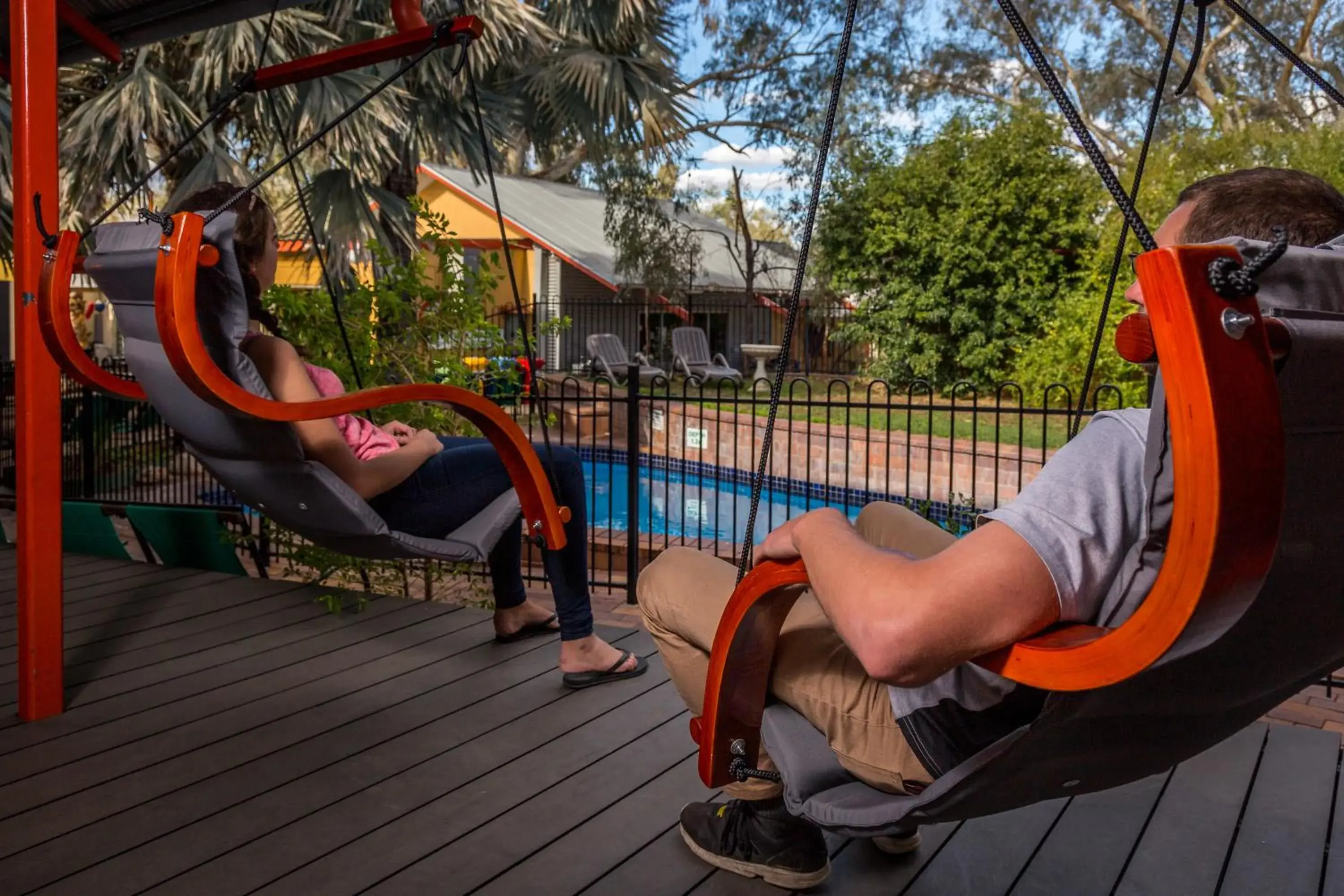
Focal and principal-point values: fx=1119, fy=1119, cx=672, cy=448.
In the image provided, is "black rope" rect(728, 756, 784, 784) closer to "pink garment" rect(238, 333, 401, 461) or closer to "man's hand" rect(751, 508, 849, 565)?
"man's hand" rect(751, 508, 849, 565)

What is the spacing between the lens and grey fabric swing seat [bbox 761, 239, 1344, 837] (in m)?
0.88

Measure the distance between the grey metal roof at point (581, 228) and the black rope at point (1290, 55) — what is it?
55.5 feet

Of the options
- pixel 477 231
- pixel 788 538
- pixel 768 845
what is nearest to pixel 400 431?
pixel 768 845

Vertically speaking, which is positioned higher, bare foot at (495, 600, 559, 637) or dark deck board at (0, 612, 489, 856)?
bare foot at (495, 600, 559, 637)

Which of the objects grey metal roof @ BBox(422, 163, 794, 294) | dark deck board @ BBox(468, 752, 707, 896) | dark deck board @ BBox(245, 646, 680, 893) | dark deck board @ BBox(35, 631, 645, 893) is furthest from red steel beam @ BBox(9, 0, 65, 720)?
grey metal roof @ BBox(422, 163, 794, 294)

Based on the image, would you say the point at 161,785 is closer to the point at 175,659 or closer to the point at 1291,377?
the point at 175,659

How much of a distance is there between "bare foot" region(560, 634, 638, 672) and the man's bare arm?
1.60 m

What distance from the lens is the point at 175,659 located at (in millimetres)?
2766

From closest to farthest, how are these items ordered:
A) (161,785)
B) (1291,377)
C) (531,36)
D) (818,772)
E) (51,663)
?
(1291,377) → (818,772) → (161,785) → (51,663) → (531,36)

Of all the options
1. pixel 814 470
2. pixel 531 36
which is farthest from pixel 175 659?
pixel 531 36

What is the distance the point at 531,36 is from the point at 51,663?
10.1 m

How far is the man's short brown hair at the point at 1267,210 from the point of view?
44.5 inches

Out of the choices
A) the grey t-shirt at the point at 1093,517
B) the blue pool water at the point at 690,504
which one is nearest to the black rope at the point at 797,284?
the grey t-shirt at the point at 1093,517

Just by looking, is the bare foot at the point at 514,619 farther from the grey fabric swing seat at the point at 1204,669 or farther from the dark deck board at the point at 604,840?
the grey fabric swing seat at the point at 1204,669
